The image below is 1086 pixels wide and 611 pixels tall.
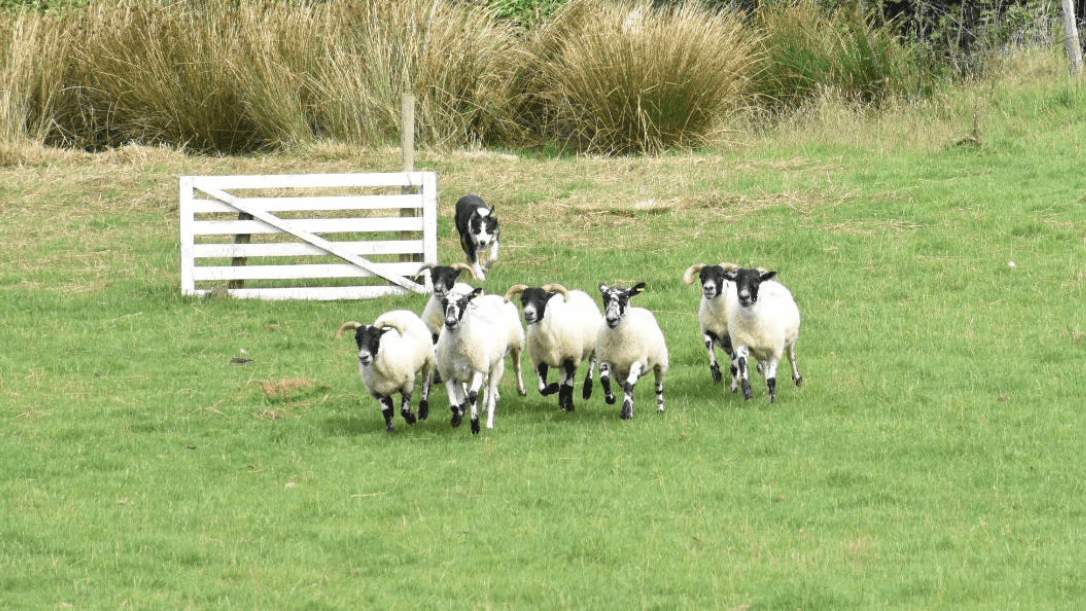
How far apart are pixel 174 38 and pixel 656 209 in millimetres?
9500

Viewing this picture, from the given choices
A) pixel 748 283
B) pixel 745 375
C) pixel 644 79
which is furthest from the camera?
pixel 644 79

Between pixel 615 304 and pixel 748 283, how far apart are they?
110cm

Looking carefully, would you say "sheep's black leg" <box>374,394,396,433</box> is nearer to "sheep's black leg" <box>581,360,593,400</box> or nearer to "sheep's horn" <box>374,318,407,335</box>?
"sheep's horn" <box>374,318,407,335</box>

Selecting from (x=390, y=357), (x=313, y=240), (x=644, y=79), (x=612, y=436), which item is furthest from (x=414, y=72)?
(x=612, y=436)

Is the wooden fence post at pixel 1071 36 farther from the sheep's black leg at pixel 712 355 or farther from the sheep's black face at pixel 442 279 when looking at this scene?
the sheep's black face at pixel 442 279

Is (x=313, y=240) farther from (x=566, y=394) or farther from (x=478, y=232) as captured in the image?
(x=566, y=394)

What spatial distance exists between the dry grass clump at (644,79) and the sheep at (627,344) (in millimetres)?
12315

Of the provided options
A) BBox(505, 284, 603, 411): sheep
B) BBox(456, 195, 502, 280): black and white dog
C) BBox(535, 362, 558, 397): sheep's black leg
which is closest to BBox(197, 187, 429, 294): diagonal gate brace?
BBox(456, 195, 502, 280): black and white dog

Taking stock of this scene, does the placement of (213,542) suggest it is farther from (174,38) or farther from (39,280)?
(174,38)

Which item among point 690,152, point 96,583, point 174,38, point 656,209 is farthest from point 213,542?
point 174,38

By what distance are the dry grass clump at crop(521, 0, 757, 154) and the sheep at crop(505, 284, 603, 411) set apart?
11.8 meters

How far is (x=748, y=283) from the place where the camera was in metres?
10.9

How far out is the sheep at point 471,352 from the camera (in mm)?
10398

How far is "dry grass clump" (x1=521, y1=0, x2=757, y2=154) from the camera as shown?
22.8 metres
